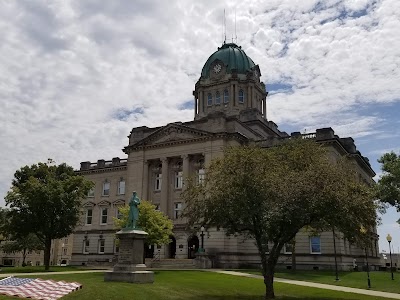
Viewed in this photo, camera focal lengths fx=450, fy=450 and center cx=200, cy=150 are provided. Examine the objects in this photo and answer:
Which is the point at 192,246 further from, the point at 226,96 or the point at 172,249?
the point at 226,96

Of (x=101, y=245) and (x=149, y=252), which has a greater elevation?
(x=101, y=245)

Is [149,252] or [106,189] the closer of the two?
[149,252]

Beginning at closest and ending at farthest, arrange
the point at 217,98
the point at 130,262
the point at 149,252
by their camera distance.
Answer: the point at 130,262, the point at 149,252, the point at 217,98

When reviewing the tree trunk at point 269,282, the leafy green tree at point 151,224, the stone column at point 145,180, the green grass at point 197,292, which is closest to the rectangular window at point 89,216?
the stone column at point 145,180

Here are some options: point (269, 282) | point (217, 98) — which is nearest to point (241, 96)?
point (217, 98)

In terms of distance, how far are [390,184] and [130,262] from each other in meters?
26.2

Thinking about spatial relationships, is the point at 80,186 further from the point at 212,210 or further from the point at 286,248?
the point at 212,210

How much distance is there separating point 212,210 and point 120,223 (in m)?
20.4

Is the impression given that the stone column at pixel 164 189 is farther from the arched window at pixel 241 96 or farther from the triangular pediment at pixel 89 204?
the arched window at pixel 241 96

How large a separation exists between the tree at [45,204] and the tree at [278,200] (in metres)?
24.8

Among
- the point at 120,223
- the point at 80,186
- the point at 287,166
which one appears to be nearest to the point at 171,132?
the point at 80,186

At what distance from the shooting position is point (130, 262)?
26172mm

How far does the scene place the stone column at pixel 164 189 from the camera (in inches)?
2237

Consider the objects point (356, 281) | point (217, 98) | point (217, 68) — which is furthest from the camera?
point (217, 68)
